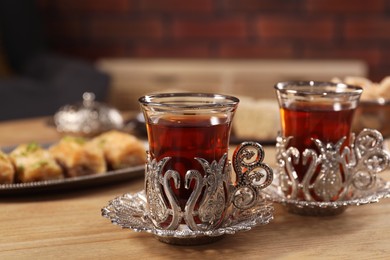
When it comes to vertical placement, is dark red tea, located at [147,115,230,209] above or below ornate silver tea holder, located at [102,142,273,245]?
above

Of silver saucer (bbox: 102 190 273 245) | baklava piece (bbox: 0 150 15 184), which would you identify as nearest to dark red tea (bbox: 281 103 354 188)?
silver saucer (bbox: 102 190 273 245)

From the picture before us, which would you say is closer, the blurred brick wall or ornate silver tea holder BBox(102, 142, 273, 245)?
ornate silver tea holder BBox(102, 142, 273, 245)

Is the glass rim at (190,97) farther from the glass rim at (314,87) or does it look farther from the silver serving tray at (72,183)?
the silver serving tray at (72,183)

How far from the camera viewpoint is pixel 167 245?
820 mm

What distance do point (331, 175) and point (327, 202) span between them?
4 cm

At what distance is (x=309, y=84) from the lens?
3.34 ft

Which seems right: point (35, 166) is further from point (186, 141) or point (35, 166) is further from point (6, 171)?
point (186, 141)

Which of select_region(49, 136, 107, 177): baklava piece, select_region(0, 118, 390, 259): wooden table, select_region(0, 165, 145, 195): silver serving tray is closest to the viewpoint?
select_region(0, 118, 390, 259): wooden table

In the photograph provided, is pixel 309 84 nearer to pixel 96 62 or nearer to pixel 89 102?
pixel 89 102

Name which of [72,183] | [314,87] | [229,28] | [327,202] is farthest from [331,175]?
[229,28]

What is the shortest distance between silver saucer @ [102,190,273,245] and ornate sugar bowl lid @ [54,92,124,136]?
0.85 meters

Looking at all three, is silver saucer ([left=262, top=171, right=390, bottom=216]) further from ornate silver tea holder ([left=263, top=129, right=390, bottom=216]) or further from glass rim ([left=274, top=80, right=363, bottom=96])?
glass rim ([left=274, top=80, right=363, bottom=96])

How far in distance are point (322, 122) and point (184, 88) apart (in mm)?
2709

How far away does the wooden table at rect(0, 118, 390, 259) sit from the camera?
2.60ft
